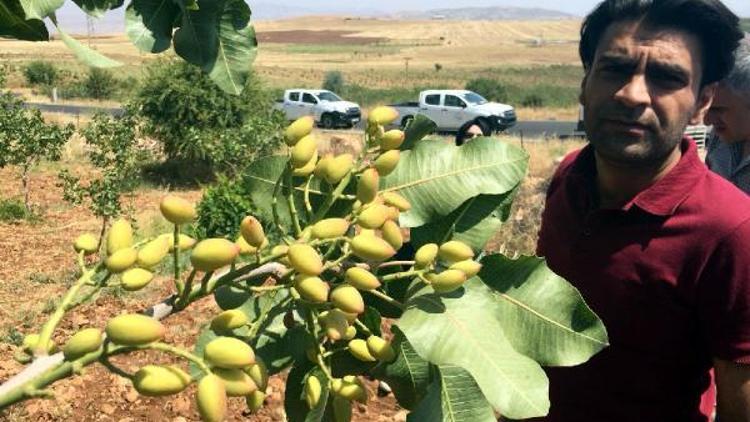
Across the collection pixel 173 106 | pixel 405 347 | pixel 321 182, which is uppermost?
pixel 321 182

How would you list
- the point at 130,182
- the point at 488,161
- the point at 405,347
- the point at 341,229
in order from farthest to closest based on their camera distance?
the point at 130,182 → the point at 488,161 → the point at 405,347 → the point at 341,229

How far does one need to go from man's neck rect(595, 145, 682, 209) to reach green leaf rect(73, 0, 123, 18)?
1158mm

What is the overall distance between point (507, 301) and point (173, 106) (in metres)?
14.4

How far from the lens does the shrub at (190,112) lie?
567 inches

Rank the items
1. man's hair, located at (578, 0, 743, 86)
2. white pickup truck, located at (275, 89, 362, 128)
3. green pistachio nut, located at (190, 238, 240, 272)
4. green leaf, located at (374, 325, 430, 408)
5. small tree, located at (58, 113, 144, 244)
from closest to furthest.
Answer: green pistachio nut, located at (190, 238, 240, 272) → green leaf, located at (374, 325, 430, 408) → man's hair, located at (578, 0, 743, 86) → small tree, located at (58, 113, 144, 244) → white pickup truck, located at (275, 89, 362, 128)

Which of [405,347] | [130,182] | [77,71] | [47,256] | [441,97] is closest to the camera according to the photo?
[405,347]

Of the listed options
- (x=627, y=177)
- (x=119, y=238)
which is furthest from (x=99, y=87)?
(x=119, y=238)

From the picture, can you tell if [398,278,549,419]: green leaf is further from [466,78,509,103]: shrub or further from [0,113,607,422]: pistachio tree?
[466,78,509,103]: shrub

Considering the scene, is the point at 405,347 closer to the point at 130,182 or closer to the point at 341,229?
the point at 341,229

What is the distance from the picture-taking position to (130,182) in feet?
37.2

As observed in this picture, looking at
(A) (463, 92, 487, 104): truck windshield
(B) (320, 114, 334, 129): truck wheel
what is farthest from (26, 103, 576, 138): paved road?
(B) (320, 114, 334, 129): truck wheel

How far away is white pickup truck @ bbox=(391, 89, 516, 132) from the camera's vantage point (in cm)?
2450

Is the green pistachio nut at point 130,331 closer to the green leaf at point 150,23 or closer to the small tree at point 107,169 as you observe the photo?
the green leaf at point 150,23

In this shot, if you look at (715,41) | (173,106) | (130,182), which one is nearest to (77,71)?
(173,106)
